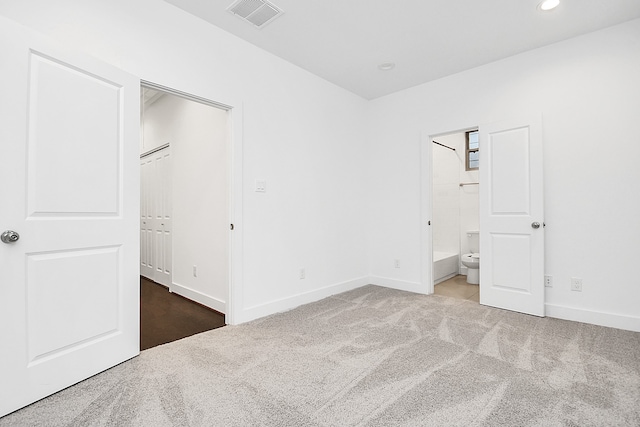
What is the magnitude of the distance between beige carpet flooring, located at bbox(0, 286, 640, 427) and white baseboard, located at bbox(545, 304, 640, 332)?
0.14 meters

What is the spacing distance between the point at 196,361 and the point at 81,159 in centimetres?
149

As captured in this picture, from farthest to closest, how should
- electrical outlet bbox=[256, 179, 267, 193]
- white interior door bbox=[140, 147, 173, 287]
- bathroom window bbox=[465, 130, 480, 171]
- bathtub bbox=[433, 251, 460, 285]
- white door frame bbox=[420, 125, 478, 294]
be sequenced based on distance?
bathroom window bbox=[465, 130, 480, 171] → bathtub bbox=[433, 251, 460, 285] → white interior door bbox=[140, 147, 173, 287] → white door frame bbox=[420, 125, 478, 294] → electrical outlet bbox=[256, 179, 267, 193]

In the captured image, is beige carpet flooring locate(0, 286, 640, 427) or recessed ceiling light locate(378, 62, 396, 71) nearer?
beige carpet flooring locate(0, 286, 640, 427)

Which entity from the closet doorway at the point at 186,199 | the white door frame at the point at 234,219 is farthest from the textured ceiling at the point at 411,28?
the closet doorway at the point at 186,199

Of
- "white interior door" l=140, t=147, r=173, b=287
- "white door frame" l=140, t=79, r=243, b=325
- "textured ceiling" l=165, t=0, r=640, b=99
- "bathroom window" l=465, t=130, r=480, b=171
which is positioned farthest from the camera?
"bathroom window" l=465, t=130, r=480, b=171

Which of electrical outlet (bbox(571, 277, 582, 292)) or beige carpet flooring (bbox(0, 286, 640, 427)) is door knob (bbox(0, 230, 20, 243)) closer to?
beige carpet flooring (bbox(0, 286, 640, 427))

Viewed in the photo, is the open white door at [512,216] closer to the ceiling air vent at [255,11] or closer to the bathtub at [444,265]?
the bathtub at [444,265]

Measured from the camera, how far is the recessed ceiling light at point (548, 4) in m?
2.40

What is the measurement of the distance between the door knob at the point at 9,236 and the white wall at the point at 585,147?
3.97 meters

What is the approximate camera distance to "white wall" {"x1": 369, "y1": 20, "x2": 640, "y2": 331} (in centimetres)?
269

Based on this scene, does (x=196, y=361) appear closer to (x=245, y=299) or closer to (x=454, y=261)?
(x=245, y=299)

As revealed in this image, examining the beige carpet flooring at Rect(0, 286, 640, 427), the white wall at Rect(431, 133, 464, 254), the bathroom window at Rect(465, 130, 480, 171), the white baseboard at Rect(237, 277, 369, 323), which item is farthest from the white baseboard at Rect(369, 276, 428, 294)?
the bathroom window at Rect(465, 130, 480, 171)

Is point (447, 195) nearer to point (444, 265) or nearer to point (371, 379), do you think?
point (444, 265)

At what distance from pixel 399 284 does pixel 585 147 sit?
244cm
